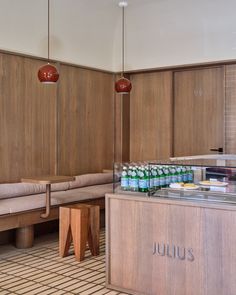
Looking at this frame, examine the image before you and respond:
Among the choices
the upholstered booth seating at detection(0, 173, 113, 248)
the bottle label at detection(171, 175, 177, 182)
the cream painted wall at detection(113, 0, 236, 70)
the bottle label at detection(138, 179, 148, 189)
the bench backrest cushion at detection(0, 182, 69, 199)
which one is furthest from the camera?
the cream painted wall at detection(113, 0, 236, 70)

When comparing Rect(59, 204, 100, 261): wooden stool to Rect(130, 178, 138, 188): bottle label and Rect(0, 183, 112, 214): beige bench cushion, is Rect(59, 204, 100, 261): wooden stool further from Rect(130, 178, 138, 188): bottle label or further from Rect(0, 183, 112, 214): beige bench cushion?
Rect(130, 178, 138, 188): bottle label

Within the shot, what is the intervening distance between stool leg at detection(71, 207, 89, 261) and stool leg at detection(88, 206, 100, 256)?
0.14 meters

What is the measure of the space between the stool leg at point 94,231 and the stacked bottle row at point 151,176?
4.10 ft

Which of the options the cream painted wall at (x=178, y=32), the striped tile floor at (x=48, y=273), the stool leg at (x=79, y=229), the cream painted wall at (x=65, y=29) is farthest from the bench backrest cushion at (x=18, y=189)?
the cream painted wall at (x=178, y=32)

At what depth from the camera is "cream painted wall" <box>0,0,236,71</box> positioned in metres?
5.96

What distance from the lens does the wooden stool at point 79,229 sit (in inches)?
185

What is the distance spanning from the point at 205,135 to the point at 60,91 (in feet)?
8.44

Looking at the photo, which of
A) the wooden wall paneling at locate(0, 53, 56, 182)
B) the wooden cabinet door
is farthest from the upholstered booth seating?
the wooden cabinet door

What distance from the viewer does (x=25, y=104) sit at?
608cm

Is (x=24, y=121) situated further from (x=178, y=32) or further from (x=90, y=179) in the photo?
(x=178, y=32)

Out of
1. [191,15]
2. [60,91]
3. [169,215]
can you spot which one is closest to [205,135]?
[191,15]

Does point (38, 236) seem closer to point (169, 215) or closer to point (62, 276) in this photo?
point (62, 276)

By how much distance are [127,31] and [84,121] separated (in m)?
1.89

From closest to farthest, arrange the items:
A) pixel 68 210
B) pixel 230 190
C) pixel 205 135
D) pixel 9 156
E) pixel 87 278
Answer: pixel 230 190
pixel 87 278
pixel 68 210
pixel 9 156
pixel 205 135
